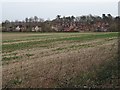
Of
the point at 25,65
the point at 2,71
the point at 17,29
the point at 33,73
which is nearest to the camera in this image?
the point at 33,73

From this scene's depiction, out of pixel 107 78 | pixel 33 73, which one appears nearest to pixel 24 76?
pixel 33 73

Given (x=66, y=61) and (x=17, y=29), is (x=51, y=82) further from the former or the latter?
(x=17, y=29)

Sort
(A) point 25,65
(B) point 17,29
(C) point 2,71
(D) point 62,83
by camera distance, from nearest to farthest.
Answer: (D) point 62,83 → (C) point 2,71 → (A) point 25,65 → (B) point 17,29

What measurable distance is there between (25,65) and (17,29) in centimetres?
7364

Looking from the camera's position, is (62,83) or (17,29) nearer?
(62,83)

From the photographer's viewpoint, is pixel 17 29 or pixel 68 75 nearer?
pixel 68 75

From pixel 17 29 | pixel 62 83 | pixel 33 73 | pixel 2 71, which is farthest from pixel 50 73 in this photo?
pixel 17 29

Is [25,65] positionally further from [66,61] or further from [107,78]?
[107,78]

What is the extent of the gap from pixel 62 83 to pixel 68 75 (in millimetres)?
952

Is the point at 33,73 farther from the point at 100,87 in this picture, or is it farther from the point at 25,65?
the point at 100,87

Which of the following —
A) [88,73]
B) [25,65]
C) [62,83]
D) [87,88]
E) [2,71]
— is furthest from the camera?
[25,65]

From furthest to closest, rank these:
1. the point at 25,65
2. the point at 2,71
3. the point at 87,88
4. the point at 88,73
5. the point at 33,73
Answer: the point at 25,65 → the point at 2,71 → the point at 33,73 → the point at 88,73 → the point at 87,88

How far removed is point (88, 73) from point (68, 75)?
75cm

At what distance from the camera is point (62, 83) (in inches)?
381
